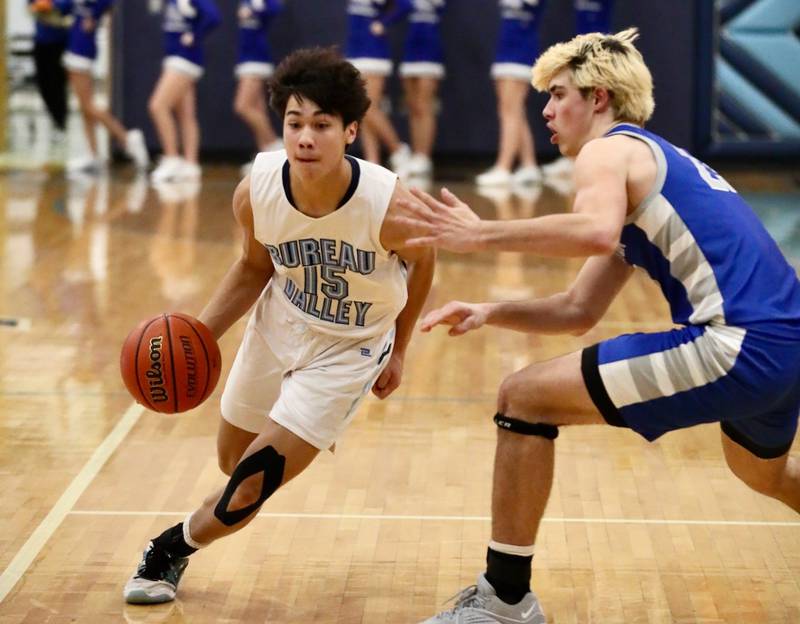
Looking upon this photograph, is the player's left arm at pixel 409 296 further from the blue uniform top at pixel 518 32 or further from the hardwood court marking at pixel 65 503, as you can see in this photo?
the blue uniform top at pixel 518 32

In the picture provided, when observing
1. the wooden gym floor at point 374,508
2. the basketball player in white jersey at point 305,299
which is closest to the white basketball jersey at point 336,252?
the basketball player in white jersey at point 305,299

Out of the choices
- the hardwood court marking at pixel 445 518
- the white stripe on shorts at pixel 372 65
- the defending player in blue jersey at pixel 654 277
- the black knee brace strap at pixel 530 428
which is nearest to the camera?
the defending player in blue jersey at pixel 654 277

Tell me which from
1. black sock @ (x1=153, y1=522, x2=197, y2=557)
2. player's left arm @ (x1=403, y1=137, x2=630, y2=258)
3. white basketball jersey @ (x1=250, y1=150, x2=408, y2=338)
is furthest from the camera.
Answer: black sock @ (x1=153, y1=522, x2=197, y2=557)

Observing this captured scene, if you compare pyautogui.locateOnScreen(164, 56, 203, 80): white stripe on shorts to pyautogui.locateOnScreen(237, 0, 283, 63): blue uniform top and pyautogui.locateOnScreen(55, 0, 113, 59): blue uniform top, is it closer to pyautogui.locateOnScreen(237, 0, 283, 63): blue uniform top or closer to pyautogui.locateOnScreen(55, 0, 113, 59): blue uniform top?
pyautogui.locateOnScreen(237, 0, 283, 63): blue uniform top

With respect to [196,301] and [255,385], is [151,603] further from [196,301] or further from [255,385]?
[196,301]

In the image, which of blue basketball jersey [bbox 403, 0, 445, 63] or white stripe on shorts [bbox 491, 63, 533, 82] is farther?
blue basketball jersey [bbox 403, 0, 445, 63]

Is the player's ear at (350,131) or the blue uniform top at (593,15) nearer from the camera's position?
the player's ear at (350,131)

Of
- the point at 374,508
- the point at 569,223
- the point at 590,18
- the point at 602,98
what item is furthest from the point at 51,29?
the point at 569,223

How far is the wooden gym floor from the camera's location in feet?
13.8

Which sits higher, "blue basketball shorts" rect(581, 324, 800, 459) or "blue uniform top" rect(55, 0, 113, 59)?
"blue basketball shorts" rect(581, 324, 800, 459)

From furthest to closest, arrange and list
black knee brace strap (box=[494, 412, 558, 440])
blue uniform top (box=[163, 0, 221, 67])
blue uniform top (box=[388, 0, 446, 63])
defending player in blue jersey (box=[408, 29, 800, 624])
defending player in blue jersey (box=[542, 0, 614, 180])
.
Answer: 1. blue uniform top (box=[388, 0, 446, 63])
2. defending player in blue jersey (box=[542, 0, 614, 180])
3. blue uniform top (box=[163, 0, 221, 67])
4. black knee brace strap (box=[494, 412, 558, 440])
5. defending player in blue jersey (box=[408, 29, 800, 624])

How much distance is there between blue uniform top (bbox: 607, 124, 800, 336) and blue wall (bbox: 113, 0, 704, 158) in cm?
1151

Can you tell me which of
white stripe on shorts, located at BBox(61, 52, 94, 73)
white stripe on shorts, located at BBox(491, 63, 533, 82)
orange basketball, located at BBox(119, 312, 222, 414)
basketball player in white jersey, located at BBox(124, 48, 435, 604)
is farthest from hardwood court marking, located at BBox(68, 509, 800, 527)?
white stripe on shorts, located at BBox(61, 52, 94, 73)

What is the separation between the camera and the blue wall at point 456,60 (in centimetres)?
1497
